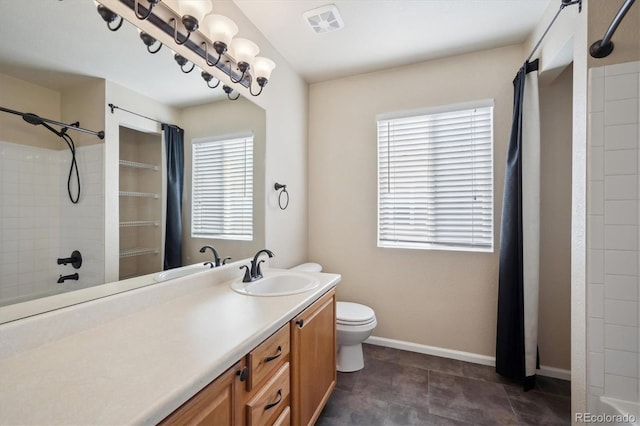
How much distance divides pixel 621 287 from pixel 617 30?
3.84 feet

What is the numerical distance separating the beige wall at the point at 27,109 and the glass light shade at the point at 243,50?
0.97m

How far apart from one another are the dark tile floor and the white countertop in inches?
39.2

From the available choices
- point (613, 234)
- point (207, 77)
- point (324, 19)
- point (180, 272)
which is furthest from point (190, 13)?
point (613, 234)

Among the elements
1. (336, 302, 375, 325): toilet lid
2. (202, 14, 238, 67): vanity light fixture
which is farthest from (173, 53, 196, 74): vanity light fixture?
(336, 302, 375, 325): toilet lid

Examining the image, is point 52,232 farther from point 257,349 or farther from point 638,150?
point 638,150

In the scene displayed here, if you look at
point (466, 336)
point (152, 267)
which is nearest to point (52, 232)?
point (152, 267)

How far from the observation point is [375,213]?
250 cm

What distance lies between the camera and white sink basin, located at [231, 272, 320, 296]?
1.56 metres

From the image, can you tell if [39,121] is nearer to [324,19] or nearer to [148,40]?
[148,40]

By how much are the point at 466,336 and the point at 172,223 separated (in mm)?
2346

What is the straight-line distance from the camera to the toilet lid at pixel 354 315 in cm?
196

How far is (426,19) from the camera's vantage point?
1.84 meters

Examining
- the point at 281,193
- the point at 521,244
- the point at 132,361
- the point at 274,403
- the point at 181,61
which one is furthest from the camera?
the point at 281,193

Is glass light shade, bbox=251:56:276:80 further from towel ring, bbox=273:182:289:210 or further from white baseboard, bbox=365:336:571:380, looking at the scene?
white baseboard, bbox=365:336:571:380
